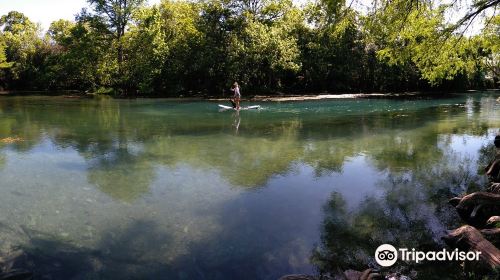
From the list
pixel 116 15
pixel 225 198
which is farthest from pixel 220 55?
pixel 225 198

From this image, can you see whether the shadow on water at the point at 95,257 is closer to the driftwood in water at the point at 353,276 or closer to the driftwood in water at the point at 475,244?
the driftwood in water at the point at 353,276

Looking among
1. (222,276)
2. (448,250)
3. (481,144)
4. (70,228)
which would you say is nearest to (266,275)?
(222,276)

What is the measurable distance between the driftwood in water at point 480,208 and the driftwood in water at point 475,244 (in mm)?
1447

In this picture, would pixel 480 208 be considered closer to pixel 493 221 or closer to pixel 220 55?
pixel 493 221

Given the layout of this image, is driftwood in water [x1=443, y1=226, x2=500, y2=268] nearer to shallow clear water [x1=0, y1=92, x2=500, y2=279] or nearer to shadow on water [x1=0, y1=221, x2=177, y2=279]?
shallow clear water [x1=0, y1=92, x2=500, y2=279]

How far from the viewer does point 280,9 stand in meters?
48.0

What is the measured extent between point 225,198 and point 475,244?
5.06 metres

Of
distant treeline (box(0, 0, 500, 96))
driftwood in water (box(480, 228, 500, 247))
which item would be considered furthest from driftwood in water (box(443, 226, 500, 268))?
distant treeline (box(0, 0, 500, 96))

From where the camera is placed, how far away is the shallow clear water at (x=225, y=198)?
21.0 feet

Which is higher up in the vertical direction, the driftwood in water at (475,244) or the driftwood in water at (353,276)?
the driftwood in water at (475,244)

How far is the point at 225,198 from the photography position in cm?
921

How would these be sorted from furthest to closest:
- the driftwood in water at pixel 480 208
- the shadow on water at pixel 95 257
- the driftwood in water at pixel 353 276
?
1. the driftwood in water at pixel 480 208
2. the shadow on water at pixel 95 257
3. the driftwood in water at pixel 353 276

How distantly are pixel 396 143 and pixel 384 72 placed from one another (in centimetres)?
3528

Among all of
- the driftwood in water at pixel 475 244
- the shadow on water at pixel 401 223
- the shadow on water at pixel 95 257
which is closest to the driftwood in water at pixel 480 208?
the shadow on water at pixel 401 223
